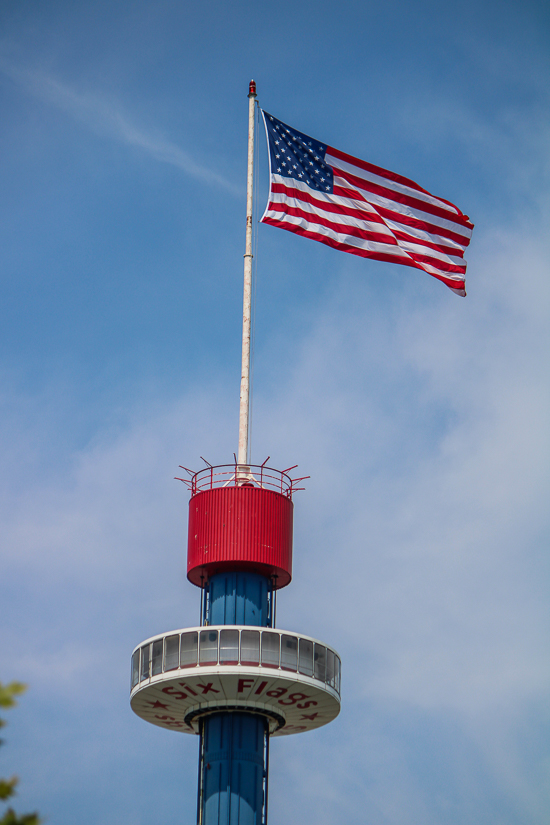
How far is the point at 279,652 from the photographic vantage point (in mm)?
48062

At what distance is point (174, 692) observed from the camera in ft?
162

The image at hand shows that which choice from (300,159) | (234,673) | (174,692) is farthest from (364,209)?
(174,692)

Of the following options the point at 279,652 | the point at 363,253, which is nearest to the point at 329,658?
the point at 279,652

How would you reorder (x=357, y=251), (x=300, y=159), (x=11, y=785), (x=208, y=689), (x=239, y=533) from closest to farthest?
(x=11, y=785), (x=208, y=689), (x=357, y=251), (x=239, y=533), (x=300, y=159)

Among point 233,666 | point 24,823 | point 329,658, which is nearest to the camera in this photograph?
point 24,823

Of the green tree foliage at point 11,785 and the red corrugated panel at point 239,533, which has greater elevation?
the red corrugated panel at point 239,533

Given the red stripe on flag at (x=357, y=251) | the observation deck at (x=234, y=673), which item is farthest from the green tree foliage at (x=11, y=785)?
the red stripe on flag at (x=357, y=251)

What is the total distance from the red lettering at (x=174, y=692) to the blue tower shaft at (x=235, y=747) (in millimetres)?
2220

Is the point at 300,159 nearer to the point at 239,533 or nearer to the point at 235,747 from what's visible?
the point at 239,533

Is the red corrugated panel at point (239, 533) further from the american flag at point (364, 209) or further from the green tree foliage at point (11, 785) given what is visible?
the green tree foliage at point (11, 785)

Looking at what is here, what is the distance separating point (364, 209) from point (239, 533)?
16.9 meters

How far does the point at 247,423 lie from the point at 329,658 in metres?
12.1

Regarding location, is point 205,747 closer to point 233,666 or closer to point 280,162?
point 233,666

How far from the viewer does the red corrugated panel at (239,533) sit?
167 ft
